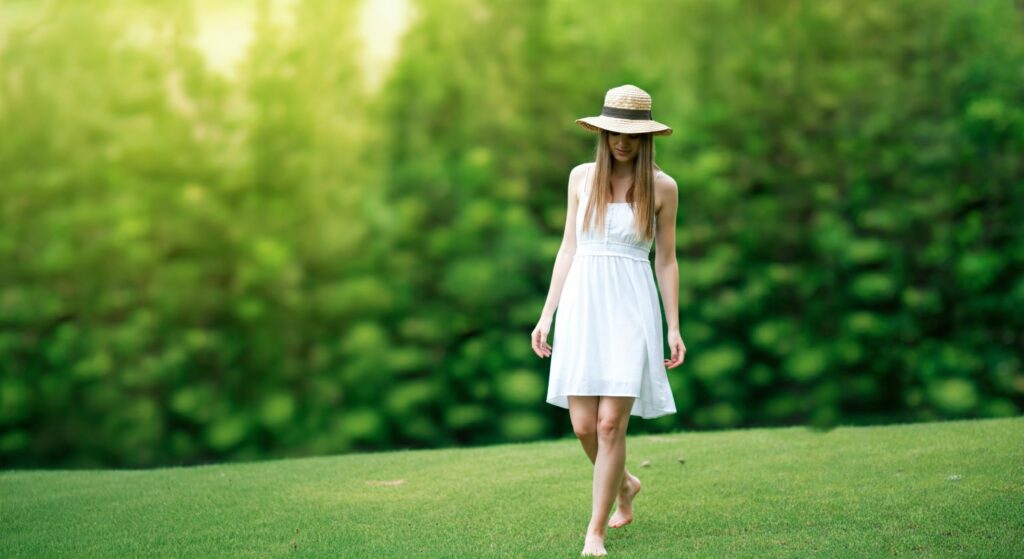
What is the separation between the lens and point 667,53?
23.1ft

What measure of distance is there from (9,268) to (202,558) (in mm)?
4372

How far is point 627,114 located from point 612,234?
1.13 feet

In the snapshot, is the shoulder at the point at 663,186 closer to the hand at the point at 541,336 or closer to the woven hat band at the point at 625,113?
the woven hat band at the point at 625,113

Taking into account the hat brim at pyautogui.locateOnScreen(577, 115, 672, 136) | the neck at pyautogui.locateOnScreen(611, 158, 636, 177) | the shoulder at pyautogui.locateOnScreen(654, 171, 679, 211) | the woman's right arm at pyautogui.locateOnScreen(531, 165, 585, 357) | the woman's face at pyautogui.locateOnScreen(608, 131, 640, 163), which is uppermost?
the hat brim at pyautogui.locateOnScreen(577, 115, 672, 136)

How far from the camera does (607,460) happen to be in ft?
9.66

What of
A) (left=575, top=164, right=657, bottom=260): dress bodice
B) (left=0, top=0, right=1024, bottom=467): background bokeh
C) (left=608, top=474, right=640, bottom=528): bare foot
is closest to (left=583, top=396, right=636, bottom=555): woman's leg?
(left=608, top=474, right=640, bottom=528): bare foot

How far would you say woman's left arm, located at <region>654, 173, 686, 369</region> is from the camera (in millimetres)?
3061

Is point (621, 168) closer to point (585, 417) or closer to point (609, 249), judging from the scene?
point (609, 249)

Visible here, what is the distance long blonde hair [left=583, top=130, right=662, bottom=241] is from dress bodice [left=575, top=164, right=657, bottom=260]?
0.05 feet

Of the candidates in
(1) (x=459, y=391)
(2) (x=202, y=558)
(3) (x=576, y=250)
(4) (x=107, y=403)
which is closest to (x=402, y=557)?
(2) (x=202, y=558)

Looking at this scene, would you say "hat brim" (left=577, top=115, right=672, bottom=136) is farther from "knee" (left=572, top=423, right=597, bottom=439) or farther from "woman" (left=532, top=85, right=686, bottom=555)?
"knee" (left=572, top=423, right=597, bottom=439)

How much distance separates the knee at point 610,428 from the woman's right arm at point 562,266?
0.28m

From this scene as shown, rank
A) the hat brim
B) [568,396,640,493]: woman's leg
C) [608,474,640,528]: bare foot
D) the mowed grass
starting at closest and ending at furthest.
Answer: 1. the hat brim
2. [568,396,640,493]: woman's leg
3. the mowed grass
4. [608,474,640,528]: bare foot

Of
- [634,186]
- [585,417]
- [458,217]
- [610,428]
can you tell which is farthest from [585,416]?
[458,217]
